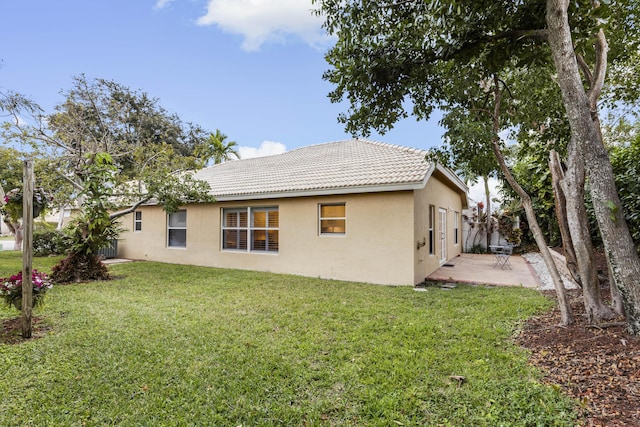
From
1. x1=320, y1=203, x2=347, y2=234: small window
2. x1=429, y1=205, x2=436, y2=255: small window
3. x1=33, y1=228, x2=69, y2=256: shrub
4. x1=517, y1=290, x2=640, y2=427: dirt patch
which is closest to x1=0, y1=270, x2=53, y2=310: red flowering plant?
x1=320, y1=203, x2=347, y2=234: small window

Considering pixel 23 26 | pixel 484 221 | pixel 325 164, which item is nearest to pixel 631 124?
pixel 484 221

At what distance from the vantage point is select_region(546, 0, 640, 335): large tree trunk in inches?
139

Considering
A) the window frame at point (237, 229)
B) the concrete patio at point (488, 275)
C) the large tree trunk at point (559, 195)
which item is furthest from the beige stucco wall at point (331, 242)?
the large tree trunk at point (559, 195)

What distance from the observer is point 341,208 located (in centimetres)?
921

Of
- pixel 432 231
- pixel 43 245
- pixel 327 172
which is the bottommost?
pixel 43 245

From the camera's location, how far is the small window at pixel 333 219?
359 inches

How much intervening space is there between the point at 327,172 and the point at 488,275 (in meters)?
5.97

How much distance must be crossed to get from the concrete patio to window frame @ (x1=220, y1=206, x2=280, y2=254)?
507cm

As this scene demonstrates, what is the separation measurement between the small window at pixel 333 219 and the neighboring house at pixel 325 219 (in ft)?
0.10

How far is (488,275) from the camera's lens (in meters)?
9.58

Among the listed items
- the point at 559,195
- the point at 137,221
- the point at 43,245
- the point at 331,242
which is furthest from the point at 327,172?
the point at 43,245

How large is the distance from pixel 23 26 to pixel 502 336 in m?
Answer: 18.4

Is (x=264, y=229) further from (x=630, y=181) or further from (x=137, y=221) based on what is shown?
(x=630, y=181)

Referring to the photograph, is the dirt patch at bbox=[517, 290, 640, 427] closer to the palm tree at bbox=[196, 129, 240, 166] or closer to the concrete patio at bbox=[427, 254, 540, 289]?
the concrete patio at bbox=[427, 254, 540, 289]
